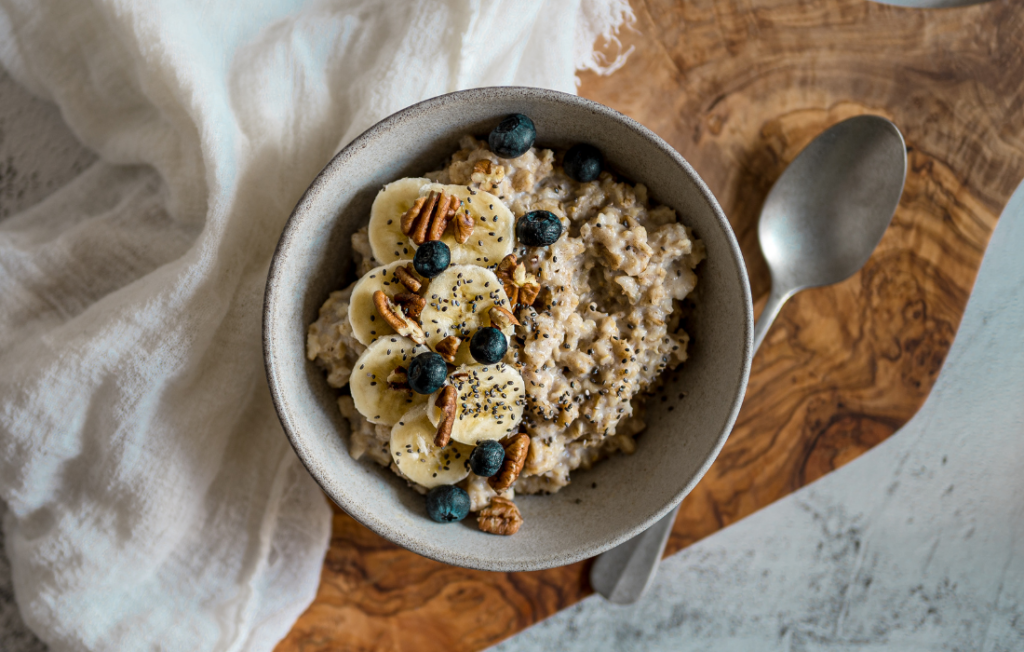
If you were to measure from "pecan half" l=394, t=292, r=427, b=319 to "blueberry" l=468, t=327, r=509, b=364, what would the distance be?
0.14 m

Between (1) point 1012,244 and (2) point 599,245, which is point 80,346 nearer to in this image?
(2) point 599,245

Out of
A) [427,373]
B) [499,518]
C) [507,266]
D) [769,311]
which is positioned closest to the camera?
[427,373]

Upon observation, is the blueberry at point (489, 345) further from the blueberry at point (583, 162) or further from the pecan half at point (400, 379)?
the blueberry at point (583, 162)

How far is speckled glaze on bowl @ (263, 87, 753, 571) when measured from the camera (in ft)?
4.85

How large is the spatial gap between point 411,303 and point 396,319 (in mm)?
53

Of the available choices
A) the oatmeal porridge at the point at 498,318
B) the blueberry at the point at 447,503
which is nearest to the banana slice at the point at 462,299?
the oatmeal porridge at the point at 498,318

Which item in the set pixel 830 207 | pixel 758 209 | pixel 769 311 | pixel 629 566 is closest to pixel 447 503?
pixel 629 566

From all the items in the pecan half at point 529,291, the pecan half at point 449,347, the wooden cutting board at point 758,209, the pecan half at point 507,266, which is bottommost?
the wooden cutting board at point 758,209

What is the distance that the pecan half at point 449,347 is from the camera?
58.7 inches

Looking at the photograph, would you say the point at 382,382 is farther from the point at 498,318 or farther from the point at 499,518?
the point at 499,518

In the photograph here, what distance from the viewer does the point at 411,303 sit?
1.48 metres

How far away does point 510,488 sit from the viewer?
162cm

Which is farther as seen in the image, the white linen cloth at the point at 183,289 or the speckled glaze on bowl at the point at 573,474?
the white linen cloth at the point at 183,289

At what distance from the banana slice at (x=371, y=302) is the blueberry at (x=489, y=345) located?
0.65ft
